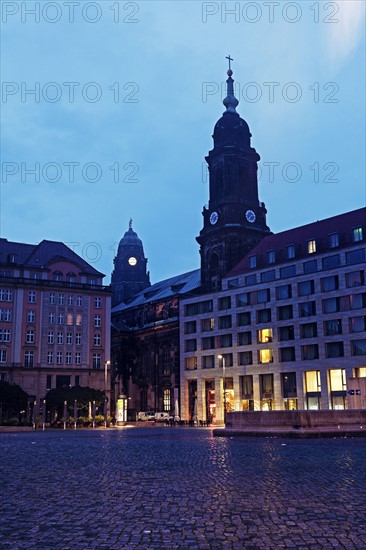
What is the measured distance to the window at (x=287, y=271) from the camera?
312 feet

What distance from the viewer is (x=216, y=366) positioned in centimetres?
10488

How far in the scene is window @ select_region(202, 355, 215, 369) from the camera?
349 feet

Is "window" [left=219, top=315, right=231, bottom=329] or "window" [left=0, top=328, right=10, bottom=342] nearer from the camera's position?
"window" [left=0, top=328, right=10, bottom=342]

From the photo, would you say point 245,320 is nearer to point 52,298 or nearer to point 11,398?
point 52,298

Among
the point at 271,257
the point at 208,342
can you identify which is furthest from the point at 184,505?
the point at 208,342

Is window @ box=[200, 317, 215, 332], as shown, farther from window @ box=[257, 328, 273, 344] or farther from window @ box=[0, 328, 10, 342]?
window @ box=[0, 328, 10, 342]

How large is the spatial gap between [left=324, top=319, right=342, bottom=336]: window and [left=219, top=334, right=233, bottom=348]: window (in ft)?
64.5

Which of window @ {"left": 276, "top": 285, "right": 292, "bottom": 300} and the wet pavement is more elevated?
window @ {"left": 276, "top": 285, "right": 292, "bottom": 300}

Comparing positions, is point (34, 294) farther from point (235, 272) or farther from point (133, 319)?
point (133, 319)

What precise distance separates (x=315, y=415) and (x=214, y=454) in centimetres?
1531

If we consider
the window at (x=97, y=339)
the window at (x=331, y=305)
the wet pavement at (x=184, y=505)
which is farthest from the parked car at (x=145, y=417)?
the wet pavement at (x=184, y=505)

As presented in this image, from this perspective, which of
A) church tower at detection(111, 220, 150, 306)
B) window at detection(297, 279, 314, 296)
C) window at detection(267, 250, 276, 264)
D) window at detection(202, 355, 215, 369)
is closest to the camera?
window at detection(297, 279, 314, 296)

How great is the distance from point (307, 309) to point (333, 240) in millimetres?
11026

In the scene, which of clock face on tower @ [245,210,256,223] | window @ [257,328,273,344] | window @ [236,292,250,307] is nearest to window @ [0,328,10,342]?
window @ [236,292,250,307]
